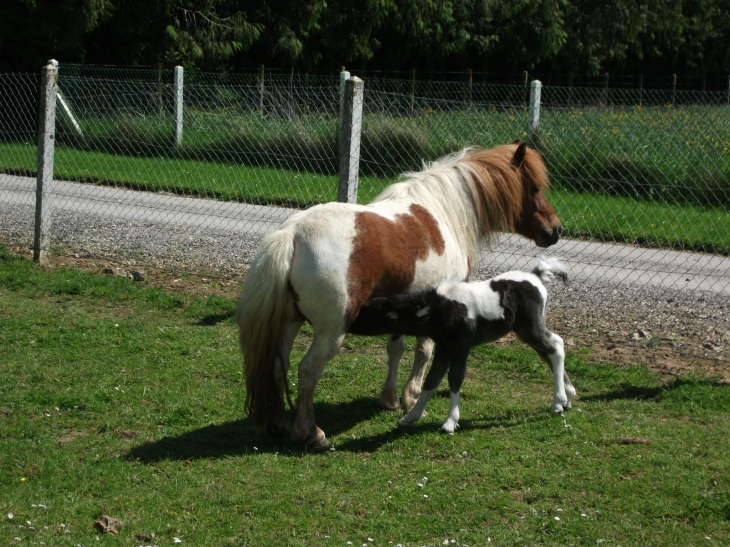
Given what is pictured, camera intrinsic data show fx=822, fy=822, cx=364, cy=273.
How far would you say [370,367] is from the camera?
245 inches

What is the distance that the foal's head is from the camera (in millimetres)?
5875

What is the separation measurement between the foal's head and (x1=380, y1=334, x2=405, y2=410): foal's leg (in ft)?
4.30

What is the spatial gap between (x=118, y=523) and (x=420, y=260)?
230 cm

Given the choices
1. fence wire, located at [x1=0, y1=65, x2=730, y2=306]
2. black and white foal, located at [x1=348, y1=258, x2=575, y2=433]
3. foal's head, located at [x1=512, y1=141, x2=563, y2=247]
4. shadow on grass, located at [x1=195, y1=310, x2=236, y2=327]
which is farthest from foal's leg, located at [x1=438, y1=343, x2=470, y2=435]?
fence wire, located at [x1=0, y1=65, x2=730, y2=306]

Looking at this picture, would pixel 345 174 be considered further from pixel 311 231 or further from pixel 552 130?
pixel 552 130

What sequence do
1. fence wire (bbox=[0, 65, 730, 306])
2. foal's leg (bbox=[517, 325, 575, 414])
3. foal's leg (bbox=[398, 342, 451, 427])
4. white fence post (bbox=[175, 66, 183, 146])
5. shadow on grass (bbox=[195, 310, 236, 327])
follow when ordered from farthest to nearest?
white fence post (bbox=[175, 66, 183, 146])
fence wire (bbox=[0, 65, 730, 306])
shadow on grass (bbox=[195, 310, 236, 327])
foal's leg (bbox=[517, 325, 575, 414])
foal's leg (bbox=[398, 342, 451, 427])

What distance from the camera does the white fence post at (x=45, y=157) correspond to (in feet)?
28.4

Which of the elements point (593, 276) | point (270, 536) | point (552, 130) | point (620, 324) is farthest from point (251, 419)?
point (552, 130)

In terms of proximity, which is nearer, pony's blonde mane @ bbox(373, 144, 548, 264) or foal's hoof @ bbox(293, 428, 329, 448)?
foal's hoof @ bbox(293, 428, 329, 448)

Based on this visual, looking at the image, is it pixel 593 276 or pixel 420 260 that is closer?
pixel 420 260

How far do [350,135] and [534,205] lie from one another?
1859mm

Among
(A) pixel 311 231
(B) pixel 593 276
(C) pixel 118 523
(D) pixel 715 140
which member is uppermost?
(D) pixel 715 140

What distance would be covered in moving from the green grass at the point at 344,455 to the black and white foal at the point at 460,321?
287 millimetres

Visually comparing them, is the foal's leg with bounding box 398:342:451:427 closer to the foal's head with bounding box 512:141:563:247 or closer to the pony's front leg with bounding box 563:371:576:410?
the pony's front leg with bounding box 563:371:576:410
